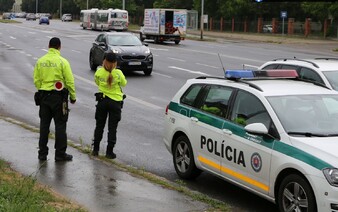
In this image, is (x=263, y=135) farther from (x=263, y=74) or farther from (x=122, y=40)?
(x=122, y=40)

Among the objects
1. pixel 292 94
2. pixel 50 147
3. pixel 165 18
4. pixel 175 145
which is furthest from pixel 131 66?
pixel 165 18

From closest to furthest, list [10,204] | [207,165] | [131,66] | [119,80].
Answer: [10,204], [207,165], [119,80], [131,66]

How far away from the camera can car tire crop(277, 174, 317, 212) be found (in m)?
6.21

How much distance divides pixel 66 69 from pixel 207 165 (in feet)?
8.51

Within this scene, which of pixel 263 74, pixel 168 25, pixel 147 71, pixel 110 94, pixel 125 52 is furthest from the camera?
pixel 168 25

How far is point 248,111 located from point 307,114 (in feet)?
2.33

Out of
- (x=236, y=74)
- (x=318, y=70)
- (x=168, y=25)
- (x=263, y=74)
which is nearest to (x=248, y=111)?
(x=236, y=74)

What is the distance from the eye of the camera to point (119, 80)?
975 cm

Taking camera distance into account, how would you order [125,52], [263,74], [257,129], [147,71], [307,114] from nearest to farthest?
1. [257,129]
2. [307,114]
3. [263,74]
4. [125,52]
5. [147,71]

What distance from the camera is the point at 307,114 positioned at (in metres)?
7.27

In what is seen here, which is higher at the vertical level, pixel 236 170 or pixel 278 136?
pixel 278 136

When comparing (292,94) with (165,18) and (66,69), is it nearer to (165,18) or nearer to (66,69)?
(66,69)

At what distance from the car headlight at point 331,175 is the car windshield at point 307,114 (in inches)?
30.5

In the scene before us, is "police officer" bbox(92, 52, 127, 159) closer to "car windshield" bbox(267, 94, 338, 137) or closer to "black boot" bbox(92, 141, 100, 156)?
"black boot" bbox(92, 141, 100, 156)
